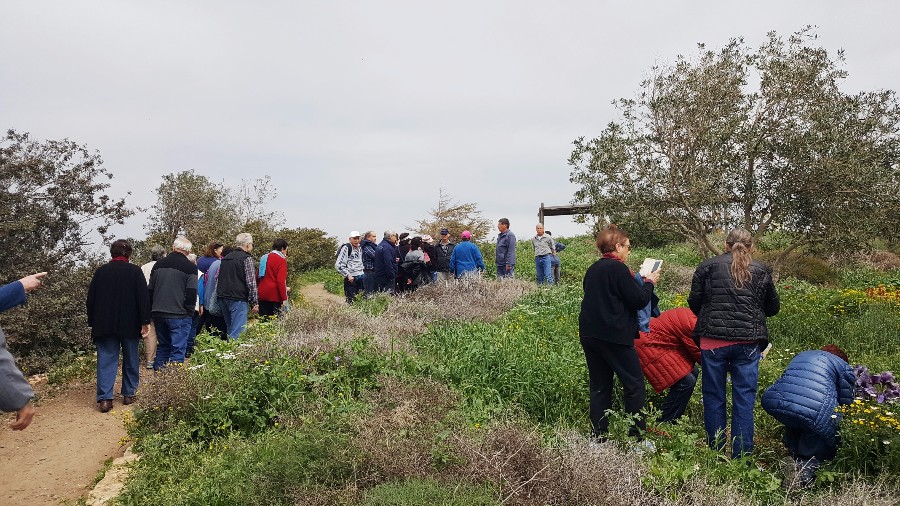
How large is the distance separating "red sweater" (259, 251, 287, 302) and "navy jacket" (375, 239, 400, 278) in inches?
114

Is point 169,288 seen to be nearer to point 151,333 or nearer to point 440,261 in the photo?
point 151,333

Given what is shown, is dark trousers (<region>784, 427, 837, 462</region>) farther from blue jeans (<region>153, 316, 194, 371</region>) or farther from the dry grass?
blue jeans (<region>153, 316, 194, 371</region>)

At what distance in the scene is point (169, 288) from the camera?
8.42 m

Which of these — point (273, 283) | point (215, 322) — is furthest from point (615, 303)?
point (215, 322)

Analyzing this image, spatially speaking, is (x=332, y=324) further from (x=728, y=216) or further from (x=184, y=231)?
(x=184, y=231)

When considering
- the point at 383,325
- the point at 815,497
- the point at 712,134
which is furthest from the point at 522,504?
the point at 712,134

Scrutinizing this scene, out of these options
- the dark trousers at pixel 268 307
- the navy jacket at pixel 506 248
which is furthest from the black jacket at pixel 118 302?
the navy jacket at pixel 506 248

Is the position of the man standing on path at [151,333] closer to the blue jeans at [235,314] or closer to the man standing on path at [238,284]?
the man standing on path at [238,284]

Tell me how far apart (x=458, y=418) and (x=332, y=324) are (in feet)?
12.3

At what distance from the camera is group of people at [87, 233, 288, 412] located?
7449mm

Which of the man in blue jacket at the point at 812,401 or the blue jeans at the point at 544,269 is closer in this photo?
the man in blue jacket at the point at 812,401

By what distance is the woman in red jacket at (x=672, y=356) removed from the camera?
5613mm

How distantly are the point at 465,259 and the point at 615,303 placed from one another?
28.7ft

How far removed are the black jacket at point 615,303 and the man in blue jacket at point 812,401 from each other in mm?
1143
